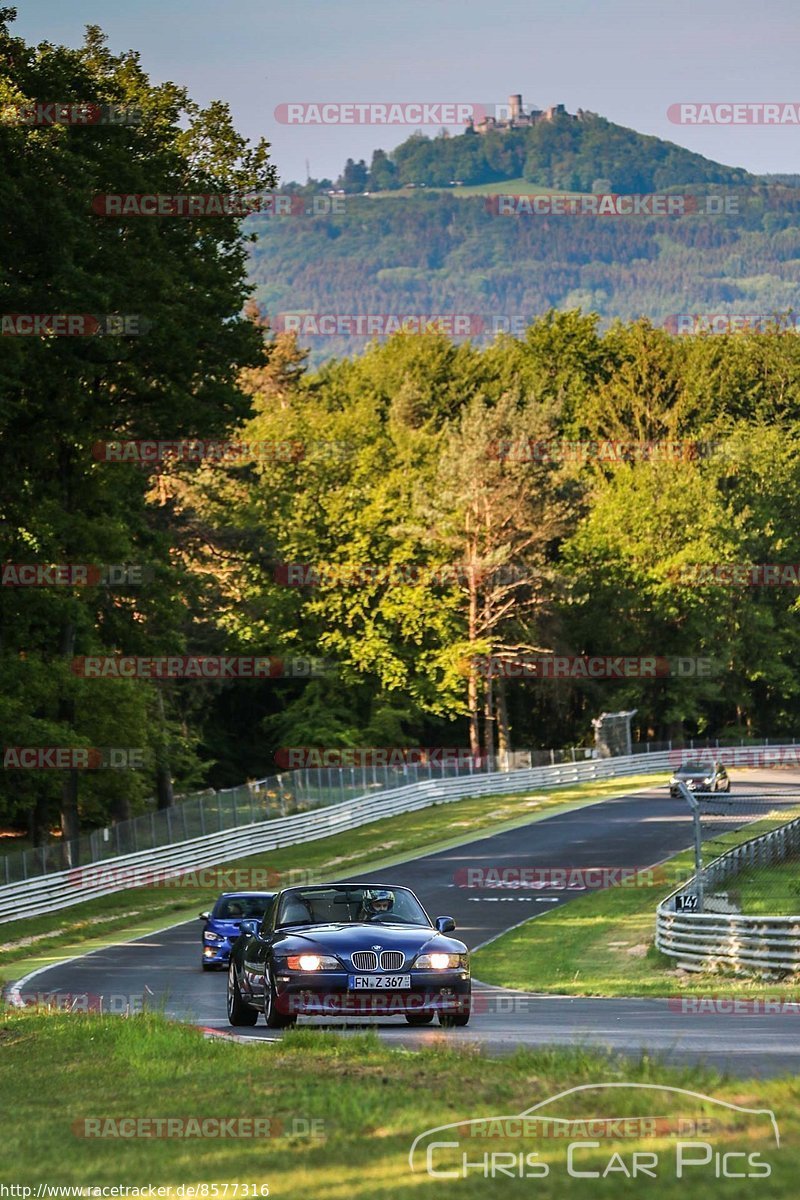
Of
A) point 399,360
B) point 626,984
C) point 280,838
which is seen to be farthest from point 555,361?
point 626,984

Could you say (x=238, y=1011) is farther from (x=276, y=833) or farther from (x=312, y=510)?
(x=312, y=510)

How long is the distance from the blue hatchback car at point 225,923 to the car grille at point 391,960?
40.1 ft

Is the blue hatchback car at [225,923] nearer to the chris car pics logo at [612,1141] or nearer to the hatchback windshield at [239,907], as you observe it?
the hatchback windshield at [239,907]

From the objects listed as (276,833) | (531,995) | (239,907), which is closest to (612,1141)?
(531,995)

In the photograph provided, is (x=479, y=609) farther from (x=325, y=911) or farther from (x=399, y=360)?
(x=325, y=911)

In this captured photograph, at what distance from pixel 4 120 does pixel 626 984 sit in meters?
21.2

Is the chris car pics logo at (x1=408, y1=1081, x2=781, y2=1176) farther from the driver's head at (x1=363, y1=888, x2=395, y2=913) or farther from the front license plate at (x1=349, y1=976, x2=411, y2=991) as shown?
the driver's head at (x1=363, y1=888, x2=395, y2=913)

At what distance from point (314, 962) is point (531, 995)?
27.8 ft

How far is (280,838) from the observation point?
5309 cm

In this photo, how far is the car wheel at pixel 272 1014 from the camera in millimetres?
15094

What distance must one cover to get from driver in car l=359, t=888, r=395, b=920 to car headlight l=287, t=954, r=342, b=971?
3.50 ft

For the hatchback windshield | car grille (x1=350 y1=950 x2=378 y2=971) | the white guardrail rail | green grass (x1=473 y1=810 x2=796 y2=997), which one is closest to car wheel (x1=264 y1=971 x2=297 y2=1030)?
car grille (x1=350 y1=950 x2=378 y2=971)

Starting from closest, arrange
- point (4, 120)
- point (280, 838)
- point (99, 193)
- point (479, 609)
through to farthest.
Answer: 1. point (4, 120)
2. point (99, 193)
3. point (280, 838)
4. point (479, 609)

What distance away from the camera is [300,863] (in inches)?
1927
